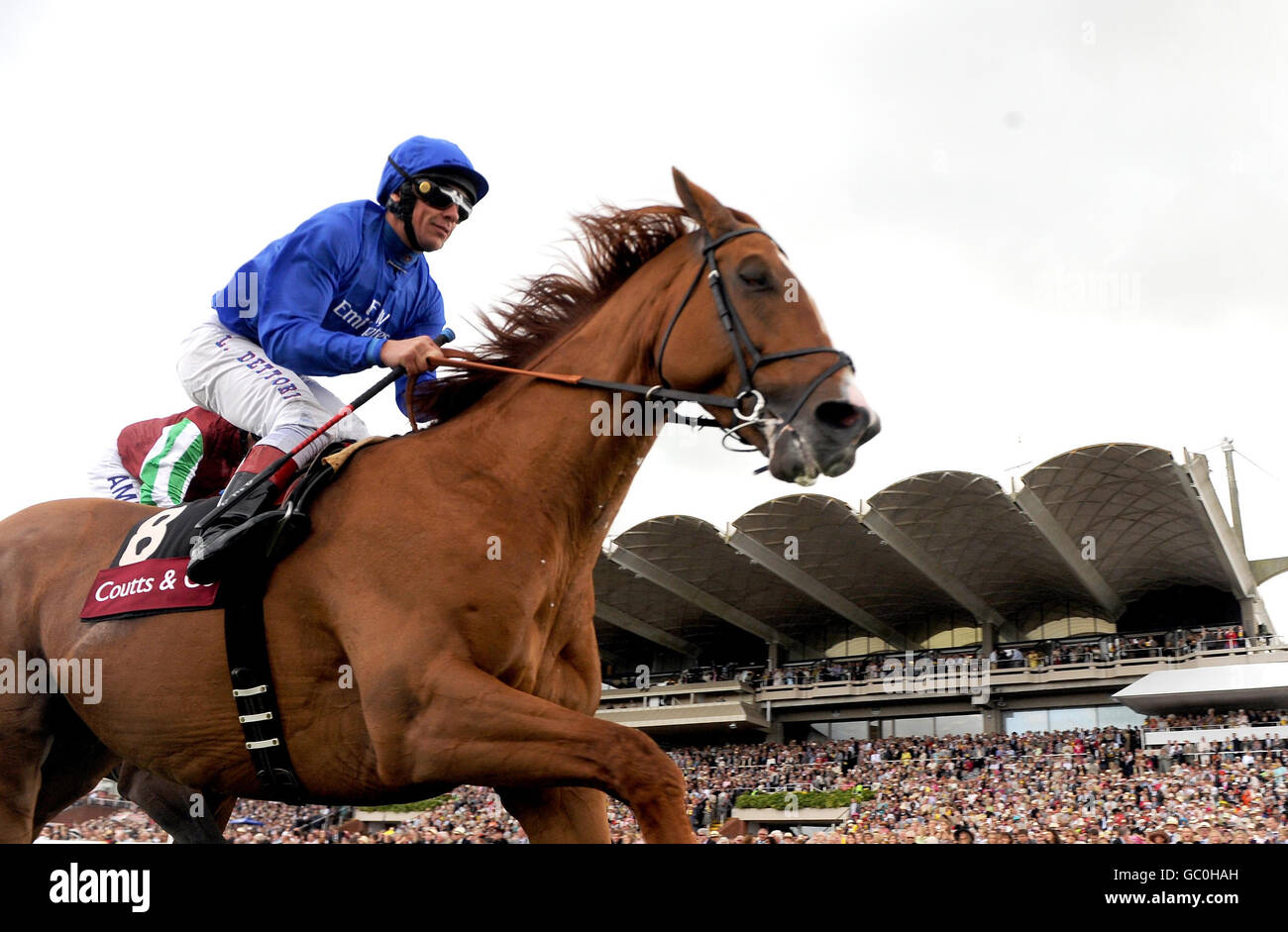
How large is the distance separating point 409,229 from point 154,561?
1440 mm

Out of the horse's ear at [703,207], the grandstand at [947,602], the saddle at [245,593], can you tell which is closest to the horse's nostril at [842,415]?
the horse's ear at [703,207]

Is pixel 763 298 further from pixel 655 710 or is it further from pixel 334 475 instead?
pixel 655 710

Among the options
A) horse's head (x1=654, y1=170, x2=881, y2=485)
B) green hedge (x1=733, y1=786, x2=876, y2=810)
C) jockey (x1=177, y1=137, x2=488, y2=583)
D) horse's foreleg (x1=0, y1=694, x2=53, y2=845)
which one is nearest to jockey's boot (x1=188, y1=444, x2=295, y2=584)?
jockey (x1=177, y1=137, x2=488, y2=583)

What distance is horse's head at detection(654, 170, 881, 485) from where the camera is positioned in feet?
9.61

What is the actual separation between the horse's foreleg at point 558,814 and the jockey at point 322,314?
1.18m

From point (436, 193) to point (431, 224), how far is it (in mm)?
120

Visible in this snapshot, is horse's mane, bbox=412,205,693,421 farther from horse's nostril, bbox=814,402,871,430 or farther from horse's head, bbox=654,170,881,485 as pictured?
horse's nostril, bbox=814,402,871,430

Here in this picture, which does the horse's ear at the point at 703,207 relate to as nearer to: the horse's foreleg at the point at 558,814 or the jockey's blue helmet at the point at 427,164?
the jockey's blue helmet at the point at 427,164

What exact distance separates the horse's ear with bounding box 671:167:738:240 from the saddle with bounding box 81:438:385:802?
1.30 metres

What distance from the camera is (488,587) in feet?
9.90

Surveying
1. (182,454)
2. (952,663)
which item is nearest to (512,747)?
(182,454)

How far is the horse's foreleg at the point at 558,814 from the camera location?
327 centimetres

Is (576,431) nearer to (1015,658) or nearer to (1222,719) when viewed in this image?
(1222,719)
